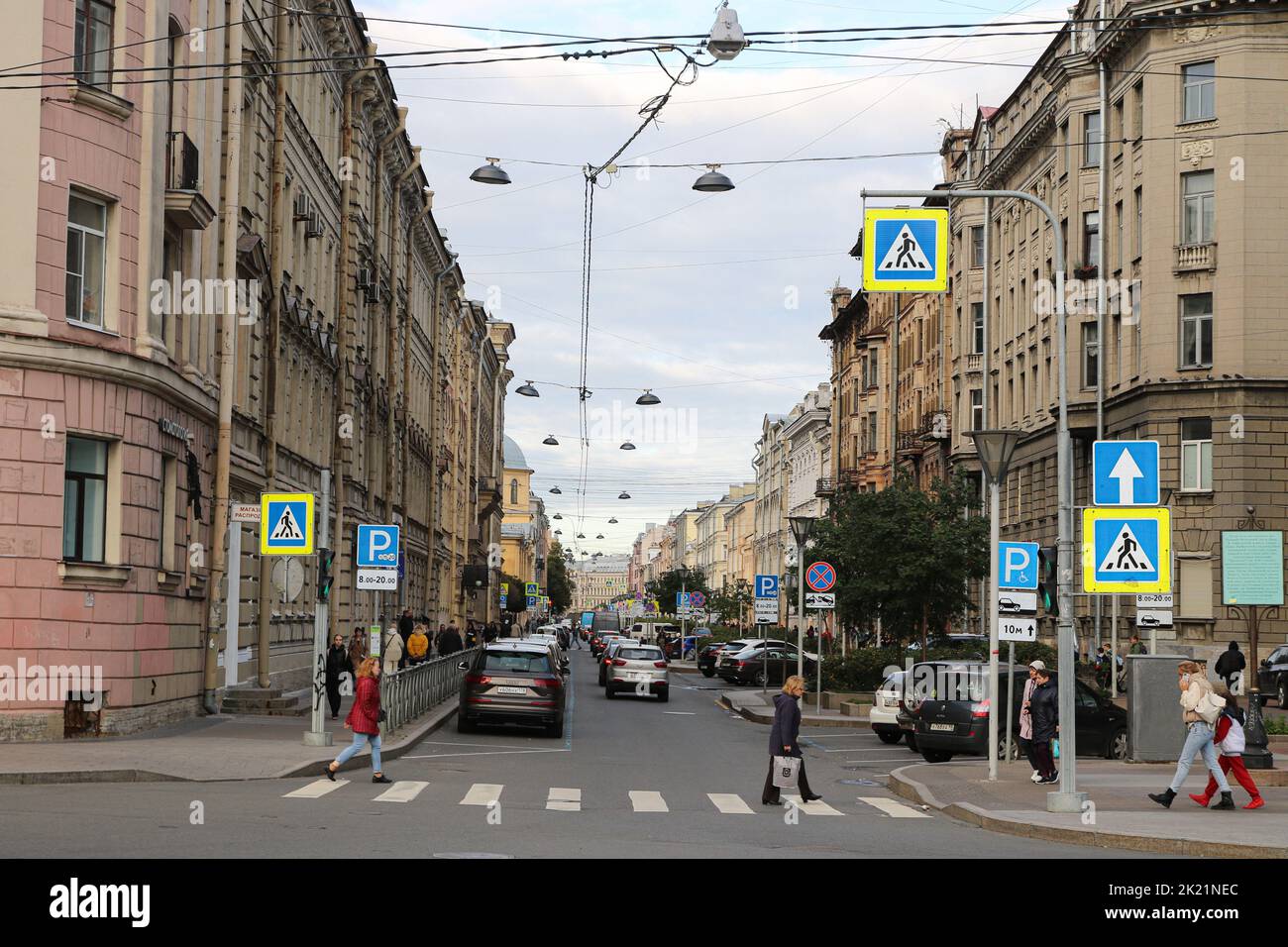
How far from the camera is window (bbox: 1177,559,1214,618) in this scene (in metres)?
42.6

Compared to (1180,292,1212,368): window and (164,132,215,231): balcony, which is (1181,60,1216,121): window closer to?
(1180,292,1212,368): window

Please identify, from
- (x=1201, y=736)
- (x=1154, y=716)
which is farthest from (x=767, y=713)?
(x=1201, y=736)

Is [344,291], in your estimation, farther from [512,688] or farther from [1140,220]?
[1140,220]

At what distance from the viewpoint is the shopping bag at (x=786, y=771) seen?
18.7 meters

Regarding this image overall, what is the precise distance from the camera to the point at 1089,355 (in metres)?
48.1

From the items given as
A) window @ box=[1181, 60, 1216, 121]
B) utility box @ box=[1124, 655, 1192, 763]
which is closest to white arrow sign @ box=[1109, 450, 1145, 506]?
utility box @ box=[1124, 655, 1192, 763]

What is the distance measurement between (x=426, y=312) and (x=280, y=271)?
115ft

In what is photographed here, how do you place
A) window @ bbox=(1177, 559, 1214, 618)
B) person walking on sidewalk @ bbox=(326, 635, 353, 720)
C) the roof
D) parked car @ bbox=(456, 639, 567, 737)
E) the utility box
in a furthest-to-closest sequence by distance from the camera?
the roof
window @ bbox=(1177, 559, 1214, 618)
person walking on sidewalk @ bbox=(326, 635, 353, 720)
parked car @ bbox=(456, 639, 567, 737)
the utility box

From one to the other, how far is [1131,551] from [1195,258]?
2823 cm

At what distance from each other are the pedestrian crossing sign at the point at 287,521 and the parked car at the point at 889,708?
481 inches

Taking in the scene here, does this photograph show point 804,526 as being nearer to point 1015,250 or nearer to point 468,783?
point 468,783

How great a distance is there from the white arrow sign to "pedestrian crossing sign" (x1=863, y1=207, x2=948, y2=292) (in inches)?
112

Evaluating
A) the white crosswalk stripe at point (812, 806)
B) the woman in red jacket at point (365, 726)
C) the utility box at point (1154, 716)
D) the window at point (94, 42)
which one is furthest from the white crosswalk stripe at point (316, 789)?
the utility box at point (1154, 716)
